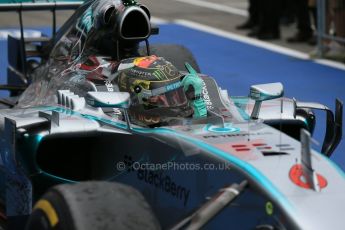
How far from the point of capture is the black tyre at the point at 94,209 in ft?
14.3

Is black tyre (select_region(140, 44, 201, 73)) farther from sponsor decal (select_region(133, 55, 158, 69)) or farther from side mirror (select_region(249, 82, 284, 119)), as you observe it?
side mirror (select_region(249, 82, 284, 119))

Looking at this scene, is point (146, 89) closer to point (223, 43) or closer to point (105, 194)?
point (105, 194)

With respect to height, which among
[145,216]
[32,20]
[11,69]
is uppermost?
[145,216]

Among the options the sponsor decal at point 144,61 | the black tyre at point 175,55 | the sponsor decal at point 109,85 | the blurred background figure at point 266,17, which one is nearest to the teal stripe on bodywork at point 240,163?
the sponsor decal at point 144,61

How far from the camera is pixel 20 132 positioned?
5.45 m

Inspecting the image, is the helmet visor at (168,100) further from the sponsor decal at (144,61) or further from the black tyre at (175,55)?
the black tyre at (175,55)

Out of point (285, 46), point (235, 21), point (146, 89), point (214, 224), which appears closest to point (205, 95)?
point (146, 89)

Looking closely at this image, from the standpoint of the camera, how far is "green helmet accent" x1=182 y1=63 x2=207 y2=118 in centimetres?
550

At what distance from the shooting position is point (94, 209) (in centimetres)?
442

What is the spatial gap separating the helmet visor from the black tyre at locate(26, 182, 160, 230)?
890 mm

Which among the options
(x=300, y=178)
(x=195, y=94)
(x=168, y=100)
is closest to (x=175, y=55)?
(x=195, y=94)

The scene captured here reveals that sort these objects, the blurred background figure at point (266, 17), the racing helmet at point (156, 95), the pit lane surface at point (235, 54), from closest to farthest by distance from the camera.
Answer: the racing helmet at point (156, 95)
the pit lane surface at point (235, 54)
the blurred background figure at point (266, 17)

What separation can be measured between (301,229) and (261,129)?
99 centimetres

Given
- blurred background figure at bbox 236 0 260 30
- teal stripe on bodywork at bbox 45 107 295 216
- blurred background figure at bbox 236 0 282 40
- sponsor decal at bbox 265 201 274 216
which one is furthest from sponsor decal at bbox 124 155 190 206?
blurred background figure at bbox 236 0 260 30
